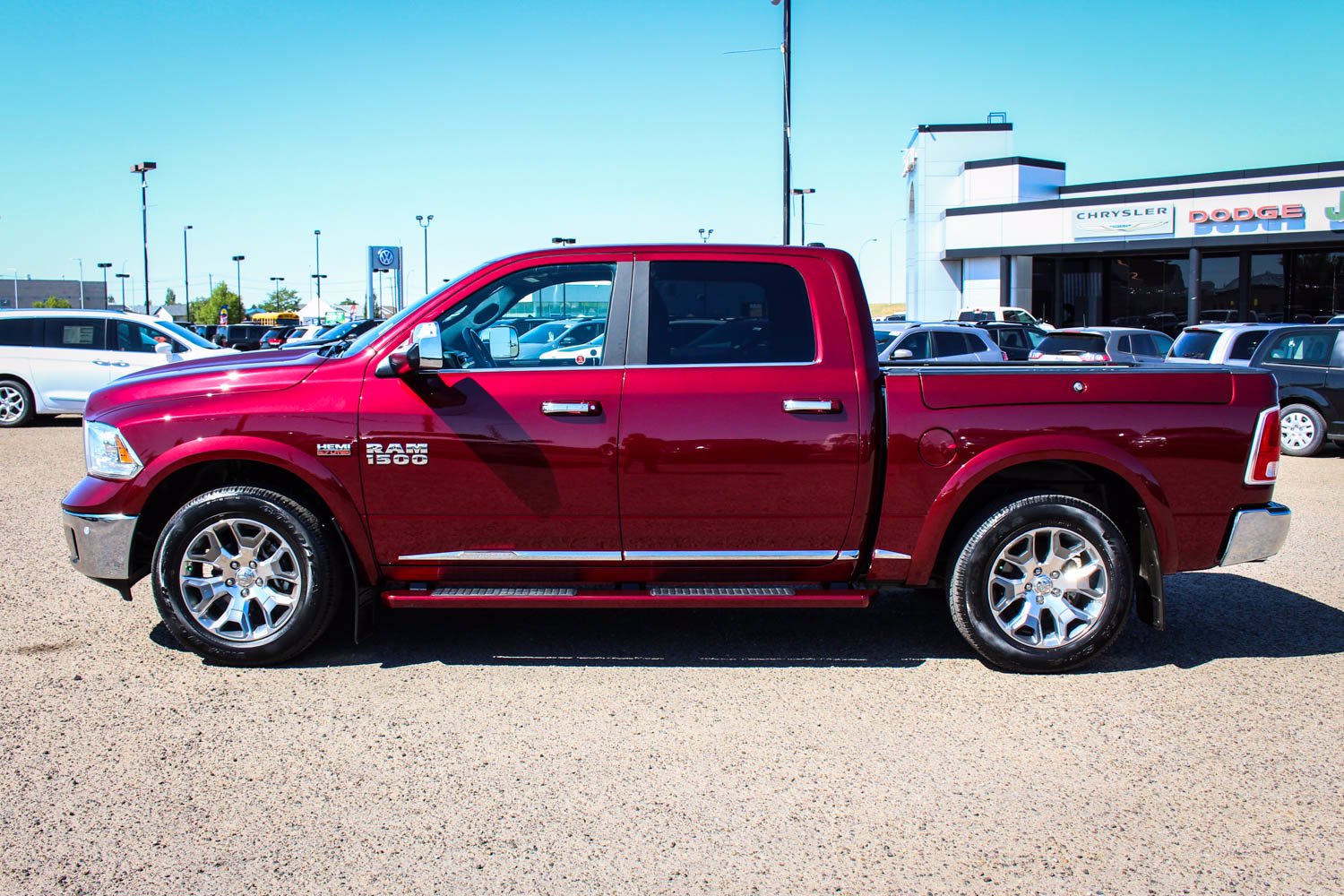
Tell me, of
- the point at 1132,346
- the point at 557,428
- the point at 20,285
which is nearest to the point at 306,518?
the point at 557,428

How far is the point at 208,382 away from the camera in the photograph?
5207 millimetres

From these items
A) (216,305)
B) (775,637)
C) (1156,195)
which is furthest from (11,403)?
(216,305)

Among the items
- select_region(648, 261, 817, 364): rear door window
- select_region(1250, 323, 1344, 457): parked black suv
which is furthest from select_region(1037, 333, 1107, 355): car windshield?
select_region(648, 261, 817, 364): rear door window

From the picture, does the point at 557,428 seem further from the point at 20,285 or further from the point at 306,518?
the point at 20,285

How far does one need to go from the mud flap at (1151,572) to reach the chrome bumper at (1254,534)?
0.34m

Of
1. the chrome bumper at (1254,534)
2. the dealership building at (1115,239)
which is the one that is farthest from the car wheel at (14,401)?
the dealership building at (1115,239)

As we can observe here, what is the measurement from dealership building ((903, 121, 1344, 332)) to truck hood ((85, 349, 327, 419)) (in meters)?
38.6

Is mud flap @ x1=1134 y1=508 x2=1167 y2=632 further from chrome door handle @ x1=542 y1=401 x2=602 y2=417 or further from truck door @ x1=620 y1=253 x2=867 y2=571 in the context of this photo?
chrome door handle @ x1=542 y1=401 x2=602 y2=417

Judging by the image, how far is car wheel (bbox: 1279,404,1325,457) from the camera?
526 inches

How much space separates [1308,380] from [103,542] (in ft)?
43.6

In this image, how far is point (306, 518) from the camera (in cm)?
509

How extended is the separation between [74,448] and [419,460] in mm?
11079

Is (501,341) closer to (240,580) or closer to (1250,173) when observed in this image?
(240,580)

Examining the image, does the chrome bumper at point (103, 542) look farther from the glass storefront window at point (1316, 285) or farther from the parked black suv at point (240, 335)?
the glass storefront window at point (1316, 285)
